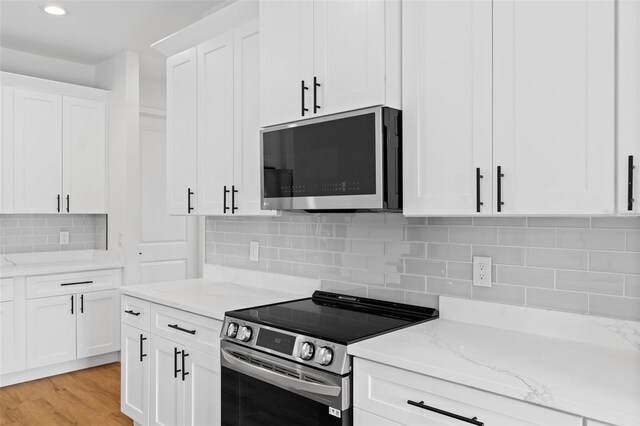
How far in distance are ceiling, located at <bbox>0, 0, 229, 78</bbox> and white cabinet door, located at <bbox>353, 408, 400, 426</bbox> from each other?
279 centimetres

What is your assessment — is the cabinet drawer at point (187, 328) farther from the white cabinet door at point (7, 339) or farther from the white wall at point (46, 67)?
the white wall at point (46, 67)

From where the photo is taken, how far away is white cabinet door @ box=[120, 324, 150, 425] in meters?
2.78

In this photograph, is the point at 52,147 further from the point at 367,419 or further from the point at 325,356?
the point at 367,419

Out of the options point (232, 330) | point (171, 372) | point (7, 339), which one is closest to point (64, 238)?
point (7, 339)

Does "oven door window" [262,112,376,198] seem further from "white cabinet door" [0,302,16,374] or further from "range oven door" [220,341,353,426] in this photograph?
"white cabinet door" [0,302,16,374]

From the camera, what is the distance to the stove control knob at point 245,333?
2009mm

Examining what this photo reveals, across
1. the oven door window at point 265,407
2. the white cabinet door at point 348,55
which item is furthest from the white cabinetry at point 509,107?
the oven door window at point 265,407

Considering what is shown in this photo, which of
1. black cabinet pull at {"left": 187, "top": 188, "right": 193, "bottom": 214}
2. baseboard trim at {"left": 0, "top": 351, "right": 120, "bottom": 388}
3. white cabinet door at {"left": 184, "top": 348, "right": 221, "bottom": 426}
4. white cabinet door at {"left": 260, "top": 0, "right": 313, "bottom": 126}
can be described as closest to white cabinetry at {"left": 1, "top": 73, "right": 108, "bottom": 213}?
baseboard trim at {"left": 0, "top": 351, "right": 120, "bottom": 388}

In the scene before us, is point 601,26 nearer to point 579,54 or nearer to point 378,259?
point 579,54

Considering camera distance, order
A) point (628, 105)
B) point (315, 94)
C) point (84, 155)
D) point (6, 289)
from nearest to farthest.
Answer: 1. point (628, 105)
2. point (315, 94)
3. point (6, 289)
4. point (84, 155)

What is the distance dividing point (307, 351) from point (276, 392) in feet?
0.88

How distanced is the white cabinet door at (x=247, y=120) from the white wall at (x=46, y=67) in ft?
9.39

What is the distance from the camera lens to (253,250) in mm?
3008

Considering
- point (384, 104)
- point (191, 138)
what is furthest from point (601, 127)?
point (191, 138)
